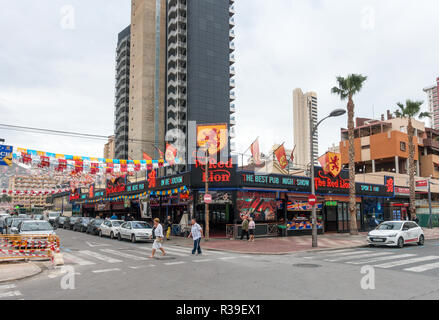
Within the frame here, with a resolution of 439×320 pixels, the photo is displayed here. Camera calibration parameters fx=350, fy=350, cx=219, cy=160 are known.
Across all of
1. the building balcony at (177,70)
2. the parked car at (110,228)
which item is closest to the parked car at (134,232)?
the parked car at (110,228)

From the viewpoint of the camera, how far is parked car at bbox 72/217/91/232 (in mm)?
33656

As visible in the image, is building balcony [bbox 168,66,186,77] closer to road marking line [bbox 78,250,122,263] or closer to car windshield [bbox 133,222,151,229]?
car windshield [bbox 133,222,151,229]

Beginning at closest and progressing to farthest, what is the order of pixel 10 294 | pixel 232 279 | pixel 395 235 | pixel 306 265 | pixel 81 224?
pixel 10 294 → pixel 232 279 → pixel 306 265 → pixel 395 235 → pixel 81 224

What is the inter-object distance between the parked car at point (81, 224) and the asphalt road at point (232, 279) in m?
19.9

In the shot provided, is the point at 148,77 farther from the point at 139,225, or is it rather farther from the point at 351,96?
the point at 139,225

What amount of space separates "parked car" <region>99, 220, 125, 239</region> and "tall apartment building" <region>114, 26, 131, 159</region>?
76284 millimetres

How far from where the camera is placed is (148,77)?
94.6 m

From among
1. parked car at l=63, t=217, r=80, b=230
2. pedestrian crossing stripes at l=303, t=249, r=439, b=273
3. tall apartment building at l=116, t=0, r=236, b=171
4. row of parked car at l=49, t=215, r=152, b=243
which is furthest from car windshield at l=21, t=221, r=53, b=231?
tall apartment building at l=116, t=0, r=236, b=171

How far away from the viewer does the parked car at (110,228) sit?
25.5 metres

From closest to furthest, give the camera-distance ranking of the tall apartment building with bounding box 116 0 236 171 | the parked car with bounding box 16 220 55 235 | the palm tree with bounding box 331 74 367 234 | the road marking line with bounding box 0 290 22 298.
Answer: the road marking line with bounding box 0 290 22 298 → the parked car with bounding box 16 220 55 235 → the palm tree with bounding box 331 74 367 234 → the tall apartment building with bounding box 116 0 236 171

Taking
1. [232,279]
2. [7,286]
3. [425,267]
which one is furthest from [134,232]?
[425,267]

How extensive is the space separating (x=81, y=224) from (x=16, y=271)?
2418cm
